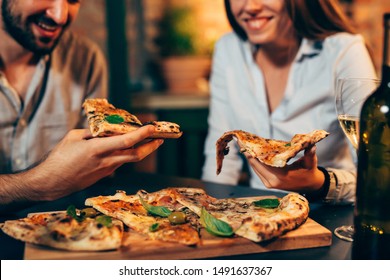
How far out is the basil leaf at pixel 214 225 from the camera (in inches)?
43.7

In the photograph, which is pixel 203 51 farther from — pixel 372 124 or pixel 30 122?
pixel 372 124

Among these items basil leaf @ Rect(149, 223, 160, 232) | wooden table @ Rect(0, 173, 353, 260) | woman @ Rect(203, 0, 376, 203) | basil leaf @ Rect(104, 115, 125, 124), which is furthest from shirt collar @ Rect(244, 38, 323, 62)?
basil leaf @ Rect(149, 223, 160, 232)

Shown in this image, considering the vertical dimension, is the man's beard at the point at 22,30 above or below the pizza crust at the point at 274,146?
above

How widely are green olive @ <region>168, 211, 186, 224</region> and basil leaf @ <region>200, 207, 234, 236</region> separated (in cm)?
5

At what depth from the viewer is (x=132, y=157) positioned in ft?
4.63

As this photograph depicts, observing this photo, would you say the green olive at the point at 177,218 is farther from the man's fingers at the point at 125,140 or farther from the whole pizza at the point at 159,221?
the man's fingers at the point at 125,140

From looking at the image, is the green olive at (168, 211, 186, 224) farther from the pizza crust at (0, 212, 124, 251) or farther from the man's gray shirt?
the man's gray shirt

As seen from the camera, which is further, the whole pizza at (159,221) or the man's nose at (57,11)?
the man's nose at (57,11)

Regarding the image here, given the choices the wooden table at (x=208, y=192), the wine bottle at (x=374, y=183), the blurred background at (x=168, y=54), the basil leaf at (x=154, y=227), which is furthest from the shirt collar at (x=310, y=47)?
the blurred background at (x=168, y=54)

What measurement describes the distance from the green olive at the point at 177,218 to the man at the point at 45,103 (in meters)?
0.29

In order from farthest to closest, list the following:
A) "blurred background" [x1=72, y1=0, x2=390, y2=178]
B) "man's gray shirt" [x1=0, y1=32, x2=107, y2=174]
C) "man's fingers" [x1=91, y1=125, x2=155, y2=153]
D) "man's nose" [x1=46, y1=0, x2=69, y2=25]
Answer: "blurred background" [x1=72, y1=0, x2=390, y2=178]
"man's gray shirt" [x1=0, y1=32, x2=107, y2=174]
"man's nose" [x1=46, y1=0, x2=69, y2=25]
"man's fingers" [x1=91, y1=125, x2=155, y2=153]

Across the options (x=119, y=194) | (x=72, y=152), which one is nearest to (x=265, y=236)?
(x=119, y=194)

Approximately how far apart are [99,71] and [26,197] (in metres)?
1.28

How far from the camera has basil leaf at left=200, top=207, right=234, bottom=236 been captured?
43.7 inches
